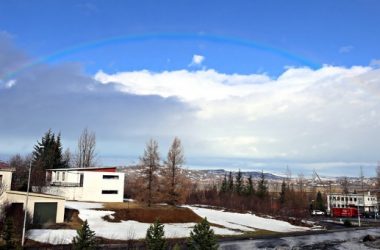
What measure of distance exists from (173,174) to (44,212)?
30136mm

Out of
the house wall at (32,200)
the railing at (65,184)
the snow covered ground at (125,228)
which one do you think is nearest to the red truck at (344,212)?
the snow covered ground at (125,228)

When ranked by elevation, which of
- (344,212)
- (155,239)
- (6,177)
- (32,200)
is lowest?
(344,212)

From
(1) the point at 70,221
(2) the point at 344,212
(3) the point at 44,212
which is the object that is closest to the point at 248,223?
(1) the point at 70,221

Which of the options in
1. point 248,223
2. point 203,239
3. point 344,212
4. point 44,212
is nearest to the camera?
point 203,239

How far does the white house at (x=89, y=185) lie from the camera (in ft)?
278

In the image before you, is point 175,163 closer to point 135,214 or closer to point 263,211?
point 135,214

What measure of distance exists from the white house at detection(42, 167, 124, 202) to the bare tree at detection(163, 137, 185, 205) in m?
11.9

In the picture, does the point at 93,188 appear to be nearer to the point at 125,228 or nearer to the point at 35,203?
the point at 125,228

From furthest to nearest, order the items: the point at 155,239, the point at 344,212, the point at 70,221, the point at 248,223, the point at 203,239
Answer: the point at 344,212 < the point at 248,223 < the point at 70,221 < the point at 155,239 < the point at 203,239

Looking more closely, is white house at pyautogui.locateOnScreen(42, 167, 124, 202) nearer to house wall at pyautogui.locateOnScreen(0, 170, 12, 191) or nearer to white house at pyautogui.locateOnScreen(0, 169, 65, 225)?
white house at pyautogui.locateOnScreen(0, 169, 65, 225)

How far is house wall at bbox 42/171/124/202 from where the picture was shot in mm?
84625

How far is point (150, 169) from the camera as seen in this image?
82.2 m

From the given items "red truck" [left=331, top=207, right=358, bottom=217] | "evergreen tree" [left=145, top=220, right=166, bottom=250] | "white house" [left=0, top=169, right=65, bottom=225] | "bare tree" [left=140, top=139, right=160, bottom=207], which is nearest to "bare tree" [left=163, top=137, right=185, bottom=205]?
"bare tree" [left=140, top=139, right=160, bottom=207]

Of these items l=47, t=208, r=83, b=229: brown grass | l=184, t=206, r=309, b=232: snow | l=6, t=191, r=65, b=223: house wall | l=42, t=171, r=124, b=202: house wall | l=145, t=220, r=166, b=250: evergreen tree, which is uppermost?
l=42, t=171, r=124, b=202: house wall
